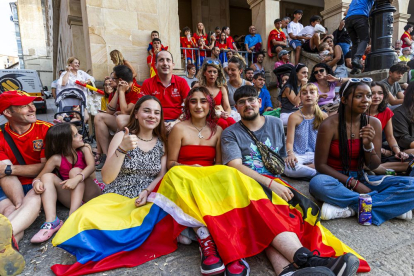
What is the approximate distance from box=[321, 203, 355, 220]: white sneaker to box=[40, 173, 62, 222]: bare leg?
257 cm

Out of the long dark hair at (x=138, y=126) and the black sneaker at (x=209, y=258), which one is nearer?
the black sneaker at (x=209, y=258)

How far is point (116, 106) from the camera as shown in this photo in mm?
4148

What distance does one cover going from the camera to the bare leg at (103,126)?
13.3 ft

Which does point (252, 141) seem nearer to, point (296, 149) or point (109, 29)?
point (296, 149)

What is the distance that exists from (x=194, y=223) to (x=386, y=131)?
3322 millimetres

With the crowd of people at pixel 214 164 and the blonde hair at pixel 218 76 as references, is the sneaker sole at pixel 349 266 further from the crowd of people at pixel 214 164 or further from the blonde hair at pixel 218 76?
the blonde hair at pixel 218 76

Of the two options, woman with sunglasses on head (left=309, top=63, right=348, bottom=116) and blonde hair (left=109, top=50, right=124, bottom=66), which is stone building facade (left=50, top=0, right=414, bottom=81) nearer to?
blonde hair (left=109, top=50, right=124, bottom=66)

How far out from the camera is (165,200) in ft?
6.68

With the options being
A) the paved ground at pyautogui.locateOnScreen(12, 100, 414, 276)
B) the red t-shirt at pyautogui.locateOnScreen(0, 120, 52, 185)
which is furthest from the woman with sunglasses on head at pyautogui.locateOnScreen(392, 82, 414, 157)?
the red t-shirt at pyautogui.locateOnScreen(0, 120, 52, 185)

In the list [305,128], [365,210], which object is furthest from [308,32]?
[365,210]

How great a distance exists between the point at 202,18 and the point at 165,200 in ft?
42.5

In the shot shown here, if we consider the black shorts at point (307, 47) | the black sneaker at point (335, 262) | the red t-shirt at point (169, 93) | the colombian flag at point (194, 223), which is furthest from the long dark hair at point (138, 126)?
the black shorts at point (307, 47)

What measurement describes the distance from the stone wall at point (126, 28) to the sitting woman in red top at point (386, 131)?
4807 mm

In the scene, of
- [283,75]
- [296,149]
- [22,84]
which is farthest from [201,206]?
[22,84]
